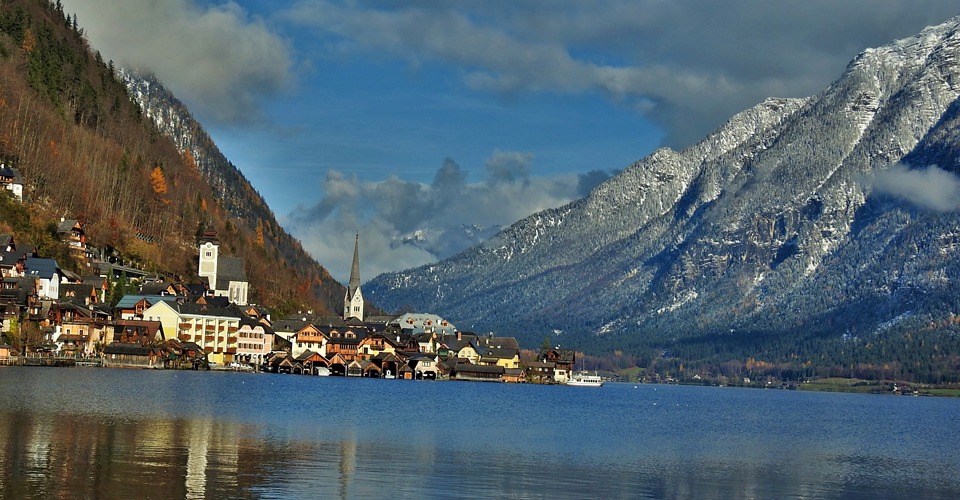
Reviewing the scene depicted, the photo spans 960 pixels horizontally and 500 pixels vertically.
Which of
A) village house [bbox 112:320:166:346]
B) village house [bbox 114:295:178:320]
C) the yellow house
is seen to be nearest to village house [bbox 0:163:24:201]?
village house [bbox 114:295:178:320]

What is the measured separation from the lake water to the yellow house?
5450cm

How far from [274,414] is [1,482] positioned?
1581 inches

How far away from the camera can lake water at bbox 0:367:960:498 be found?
50062mm

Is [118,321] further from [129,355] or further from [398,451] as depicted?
[398,451]

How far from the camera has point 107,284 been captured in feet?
551

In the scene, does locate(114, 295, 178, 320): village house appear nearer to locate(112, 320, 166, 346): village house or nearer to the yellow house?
the yellow house

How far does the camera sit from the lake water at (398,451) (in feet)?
164

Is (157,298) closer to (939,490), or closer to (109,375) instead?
(109,375)

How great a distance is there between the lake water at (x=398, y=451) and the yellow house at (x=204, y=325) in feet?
179

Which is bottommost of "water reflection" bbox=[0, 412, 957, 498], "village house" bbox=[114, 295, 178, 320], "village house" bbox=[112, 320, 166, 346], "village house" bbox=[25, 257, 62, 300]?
"water reflection" bbox=[0, 412, 957, 498]

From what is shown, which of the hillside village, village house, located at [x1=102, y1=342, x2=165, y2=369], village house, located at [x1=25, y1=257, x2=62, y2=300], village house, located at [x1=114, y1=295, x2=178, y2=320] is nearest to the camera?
the hillside village

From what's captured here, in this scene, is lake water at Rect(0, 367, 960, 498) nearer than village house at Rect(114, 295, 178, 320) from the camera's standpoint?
Yes

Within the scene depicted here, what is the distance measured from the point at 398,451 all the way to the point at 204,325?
120333 mm

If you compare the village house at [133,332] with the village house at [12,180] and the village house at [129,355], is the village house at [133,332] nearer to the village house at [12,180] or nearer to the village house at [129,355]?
the village house at [129,355]
